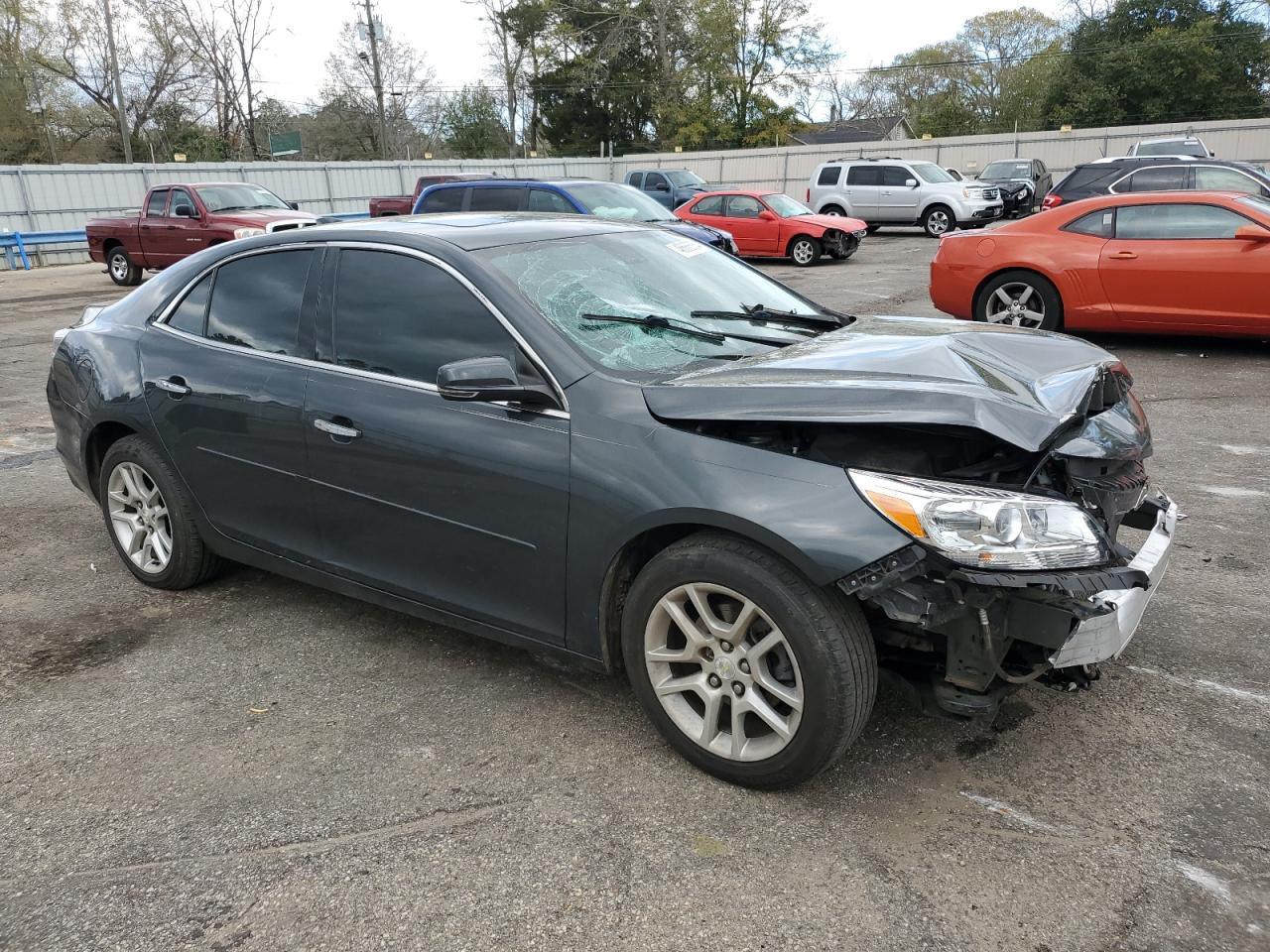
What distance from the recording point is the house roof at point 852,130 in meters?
62.4

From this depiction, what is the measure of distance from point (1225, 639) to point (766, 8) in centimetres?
5557

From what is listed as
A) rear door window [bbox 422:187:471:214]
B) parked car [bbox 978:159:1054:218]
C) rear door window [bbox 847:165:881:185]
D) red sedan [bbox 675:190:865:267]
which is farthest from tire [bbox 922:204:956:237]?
rear door window [bbox 422:187:471:214]

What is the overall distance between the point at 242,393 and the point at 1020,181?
26.2 m

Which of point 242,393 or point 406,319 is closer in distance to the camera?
point 406,319

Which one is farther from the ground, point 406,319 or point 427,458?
point 406,319

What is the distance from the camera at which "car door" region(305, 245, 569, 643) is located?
124 inches

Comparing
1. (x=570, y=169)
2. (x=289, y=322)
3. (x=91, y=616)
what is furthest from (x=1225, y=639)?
(x=570, y=169)

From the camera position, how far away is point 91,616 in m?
4.27

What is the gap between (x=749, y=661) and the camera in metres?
2.79

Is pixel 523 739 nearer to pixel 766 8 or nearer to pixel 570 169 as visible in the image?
pixel 570 169

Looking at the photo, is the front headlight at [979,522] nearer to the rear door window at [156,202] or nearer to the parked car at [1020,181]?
the rear door window at [156,202]

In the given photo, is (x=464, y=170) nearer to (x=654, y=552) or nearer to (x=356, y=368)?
(x=356, y=368)

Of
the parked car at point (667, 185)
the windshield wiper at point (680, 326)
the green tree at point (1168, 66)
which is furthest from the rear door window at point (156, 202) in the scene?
the green tree at point (1168, 66)

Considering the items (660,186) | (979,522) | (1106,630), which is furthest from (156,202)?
(1106,630)
